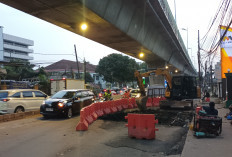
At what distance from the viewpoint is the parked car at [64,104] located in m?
12.4

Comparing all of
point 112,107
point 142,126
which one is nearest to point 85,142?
point 142,126

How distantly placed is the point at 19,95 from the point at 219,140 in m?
11.1

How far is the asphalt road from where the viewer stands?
6.23 meters

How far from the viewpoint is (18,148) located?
22.1 feet

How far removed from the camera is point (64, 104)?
12.6 metres

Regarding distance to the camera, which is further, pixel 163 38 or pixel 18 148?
pixel 163 38

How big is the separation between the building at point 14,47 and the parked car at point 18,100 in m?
83.2

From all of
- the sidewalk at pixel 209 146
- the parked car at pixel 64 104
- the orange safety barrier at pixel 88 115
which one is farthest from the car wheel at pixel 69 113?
the sidewalk at pixel 209 146

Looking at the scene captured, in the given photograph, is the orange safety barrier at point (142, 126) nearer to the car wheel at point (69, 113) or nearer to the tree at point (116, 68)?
the car wheel at point (69, 113)

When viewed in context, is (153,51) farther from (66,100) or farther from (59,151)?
(59,151)

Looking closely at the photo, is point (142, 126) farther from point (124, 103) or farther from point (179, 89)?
point (179, 89)

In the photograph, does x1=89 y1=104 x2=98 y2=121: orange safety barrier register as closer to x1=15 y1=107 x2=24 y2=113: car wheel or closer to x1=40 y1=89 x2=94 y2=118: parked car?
x1=40 y1=89 x2=94 y2=118: parked car

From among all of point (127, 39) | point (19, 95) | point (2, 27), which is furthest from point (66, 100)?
point (2, 27)

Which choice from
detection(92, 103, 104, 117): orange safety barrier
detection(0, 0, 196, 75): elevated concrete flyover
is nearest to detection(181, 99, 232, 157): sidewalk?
detection(0, 0, 196, 75): elevated concrete flyover
